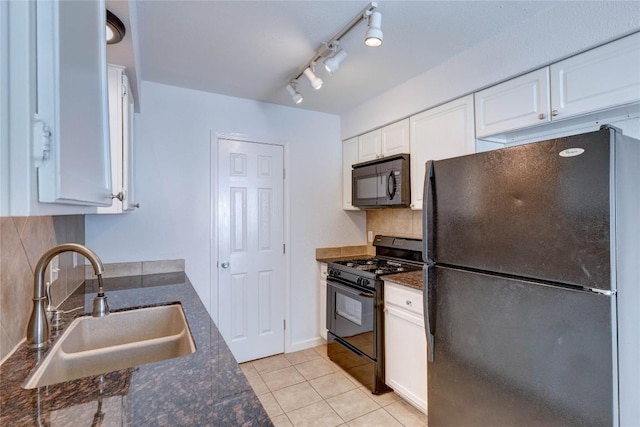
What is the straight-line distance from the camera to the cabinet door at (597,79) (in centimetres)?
136

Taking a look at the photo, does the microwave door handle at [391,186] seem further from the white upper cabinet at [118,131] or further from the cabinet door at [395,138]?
the white upper cabinet at [118,131]

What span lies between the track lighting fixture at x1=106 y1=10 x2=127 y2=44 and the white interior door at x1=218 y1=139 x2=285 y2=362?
1.39 meters

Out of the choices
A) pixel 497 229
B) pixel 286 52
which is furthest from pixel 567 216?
pixel 286 52

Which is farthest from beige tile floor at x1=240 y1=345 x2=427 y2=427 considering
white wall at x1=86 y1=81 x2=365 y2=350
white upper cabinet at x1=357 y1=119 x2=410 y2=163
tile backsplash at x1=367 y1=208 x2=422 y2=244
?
white upper cabinet at x1=357 y1=119 x2=410 y2=163

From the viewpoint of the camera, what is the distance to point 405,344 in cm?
212

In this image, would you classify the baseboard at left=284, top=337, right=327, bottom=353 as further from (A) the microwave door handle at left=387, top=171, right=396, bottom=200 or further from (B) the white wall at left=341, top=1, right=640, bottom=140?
(B) the white wall at left=341, top=1, right=640, bottom=140

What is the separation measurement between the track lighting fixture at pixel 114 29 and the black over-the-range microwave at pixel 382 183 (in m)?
1.93

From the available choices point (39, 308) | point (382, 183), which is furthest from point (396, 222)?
point (39, 308)

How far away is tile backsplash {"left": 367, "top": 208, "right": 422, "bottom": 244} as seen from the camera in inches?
112

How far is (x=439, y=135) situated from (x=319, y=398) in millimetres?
2122

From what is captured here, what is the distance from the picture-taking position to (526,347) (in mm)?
1294

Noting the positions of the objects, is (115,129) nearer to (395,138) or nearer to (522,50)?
(395,138)

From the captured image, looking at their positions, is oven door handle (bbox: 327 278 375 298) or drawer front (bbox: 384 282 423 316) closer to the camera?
drawer front (bbox: 384 282 423 316)

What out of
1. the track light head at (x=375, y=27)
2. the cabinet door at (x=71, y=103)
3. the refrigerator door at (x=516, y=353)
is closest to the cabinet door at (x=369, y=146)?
the track light head at (x=375, y=27)
